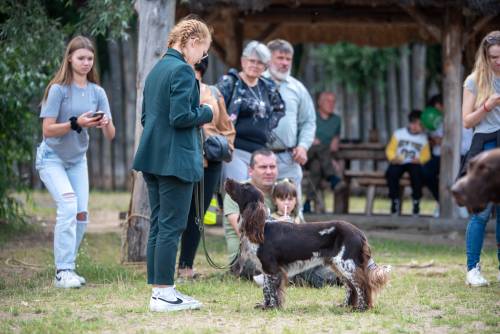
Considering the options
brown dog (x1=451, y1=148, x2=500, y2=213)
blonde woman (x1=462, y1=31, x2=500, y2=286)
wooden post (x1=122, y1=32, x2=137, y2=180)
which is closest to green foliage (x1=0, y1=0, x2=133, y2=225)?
blonde woman (x1=462, y1=31, x2=500, y2=286)

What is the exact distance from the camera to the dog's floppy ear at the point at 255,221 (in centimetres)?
657

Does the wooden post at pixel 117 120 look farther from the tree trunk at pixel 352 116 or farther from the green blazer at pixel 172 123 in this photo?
the green blazer at pixel 172 123

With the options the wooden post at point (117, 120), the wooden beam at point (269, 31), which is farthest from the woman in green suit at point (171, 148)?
the wooden post at point (117, 120)

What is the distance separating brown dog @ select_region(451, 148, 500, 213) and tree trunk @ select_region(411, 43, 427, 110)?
13.2 metres

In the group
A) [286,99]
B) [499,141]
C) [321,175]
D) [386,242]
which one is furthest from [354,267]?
[321,175]

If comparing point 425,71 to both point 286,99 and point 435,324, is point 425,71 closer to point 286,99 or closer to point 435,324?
point 286,99

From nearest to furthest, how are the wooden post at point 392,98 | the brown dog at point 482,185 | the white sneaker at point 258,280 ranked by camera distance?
the brown dog at point 482,185
the white sneaker at point 258,280
the wooden post at point 392,98

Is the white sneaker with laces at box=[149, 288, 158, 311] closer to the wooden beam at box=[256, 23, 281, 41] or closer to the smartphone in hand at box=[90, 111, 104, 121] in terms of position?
the smartphone in hand at box=[90, 111, 104, 121]

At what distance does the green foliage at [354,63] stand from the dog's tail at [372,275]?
1243 cm

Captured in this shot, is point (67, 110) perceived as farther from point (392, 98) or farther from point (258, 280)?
point (392, 98)

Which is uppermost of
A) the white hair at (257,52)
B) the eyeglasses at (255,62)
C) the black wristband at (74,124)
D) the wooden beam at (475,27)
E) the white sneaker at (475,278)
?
the wooden beam at (475,27)

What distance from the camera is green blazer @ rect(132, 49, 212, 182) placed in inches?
248

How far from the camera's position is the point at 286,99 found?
9516 millimetres

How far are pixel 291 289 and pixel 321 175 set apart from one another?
20.2ft
